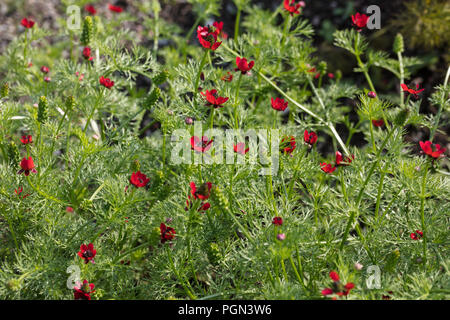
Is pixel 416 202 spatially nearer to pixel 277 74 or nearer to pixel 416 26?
pixel 277 74

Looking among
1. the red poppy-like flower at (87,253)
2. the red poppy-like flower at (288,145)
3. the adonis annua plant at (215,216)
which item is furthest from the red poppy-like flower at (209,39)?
the red poppy-like flower at (87,253)

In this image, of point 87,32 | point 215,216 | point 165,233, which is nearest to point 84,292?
point 165,233

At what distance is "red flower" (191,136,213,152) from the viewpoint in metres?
1.34

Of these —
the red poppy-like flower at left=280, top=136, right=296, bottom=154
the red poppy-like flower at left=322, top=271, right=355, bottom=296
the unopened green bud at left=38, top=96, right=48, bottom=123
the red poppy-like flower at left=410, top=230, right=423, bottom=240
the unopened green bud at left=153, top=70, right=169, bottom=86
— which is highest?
the unopened green bud at left=153, top=70, right=169, bottom=86

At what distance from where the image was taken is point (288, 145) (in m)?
1.58

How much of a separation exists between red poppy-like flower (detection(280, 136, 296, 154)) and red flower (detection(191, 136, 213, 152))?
27cm

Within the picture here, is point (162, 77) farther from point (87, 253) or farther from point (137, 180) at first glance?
point (87, 253)

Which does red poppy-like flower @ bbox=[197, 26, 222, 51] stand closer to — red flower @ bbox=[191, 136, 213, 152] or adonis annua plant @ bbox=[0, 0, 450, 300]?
adonis annua plant @ bbox=[0, 0, 450, 300]

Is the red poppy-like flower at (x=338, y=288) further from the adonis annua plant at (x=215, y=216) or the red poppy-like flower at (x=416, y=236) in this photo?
the red poppy-like flower at (x=416, y=236)

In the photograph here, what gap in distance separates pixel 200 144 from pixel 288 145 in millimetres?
376

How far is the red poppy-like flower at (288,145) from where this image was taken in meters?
1.47

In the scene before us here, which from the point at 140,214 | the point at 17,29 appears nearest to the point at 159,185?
the point at 140,214

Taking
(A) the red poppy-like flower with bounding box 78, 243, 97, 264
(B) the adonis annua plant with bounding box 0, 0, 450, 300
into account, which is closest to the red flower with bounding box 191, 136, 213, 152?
(B) the adonis annua plant with bounding box 0, 0, 450, 300

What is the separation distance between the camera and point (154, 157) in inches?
72.7
